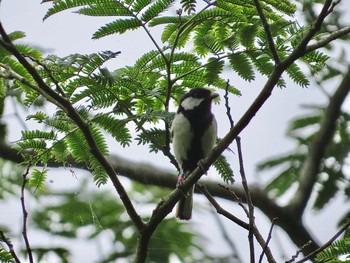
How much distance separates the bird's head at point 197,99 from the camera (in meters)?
3.91

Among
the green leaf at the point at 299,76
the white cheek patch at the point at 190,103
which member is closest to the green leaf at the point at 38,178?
the white cheek patch at the point at 190,103

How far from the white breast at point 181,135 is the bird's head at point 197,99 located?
0.09m

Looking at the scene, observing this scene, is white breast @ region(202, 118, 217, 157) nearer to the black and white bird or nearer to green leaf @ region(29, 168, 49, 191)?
the black and white bird

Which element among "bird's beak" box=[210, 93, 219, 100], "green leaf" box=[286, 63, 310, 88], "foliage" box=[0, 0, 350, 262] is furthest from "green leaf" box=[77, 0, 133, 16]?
"bird's beak" box=[210, 93, 219, 100]

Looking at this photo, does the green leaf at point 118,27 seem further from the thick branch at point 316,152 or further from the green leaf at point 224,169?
the thick branch at point 316,152

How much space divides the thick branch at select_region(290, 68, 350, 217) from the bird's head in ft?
A: 3.68

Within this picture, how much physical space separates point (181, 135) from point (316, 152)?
126 centimetres

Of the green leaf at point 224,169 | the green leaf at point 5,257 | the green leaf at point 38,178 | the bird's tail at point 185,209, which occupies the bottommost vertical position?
the green leaf at point 5,257

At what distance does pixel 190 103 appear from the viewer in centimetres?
416

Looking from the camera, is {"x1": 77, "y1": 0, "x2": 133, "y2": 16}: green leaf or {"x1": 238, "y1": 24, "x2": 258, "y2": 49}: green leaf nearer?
{"x1": 77, "y1": 0, "x2": 133, "y2": 16}: green leaf

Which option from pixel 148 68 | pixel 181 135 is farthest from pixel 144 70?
pixel 181 135

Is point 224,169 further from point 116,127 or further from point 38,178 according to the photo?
point 38,178

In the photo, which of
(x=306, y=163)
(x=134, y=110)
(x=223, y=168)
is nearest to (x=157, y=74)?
(x=134, y=110)

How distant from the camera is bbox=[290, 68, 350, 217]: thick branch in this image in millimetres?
4996
